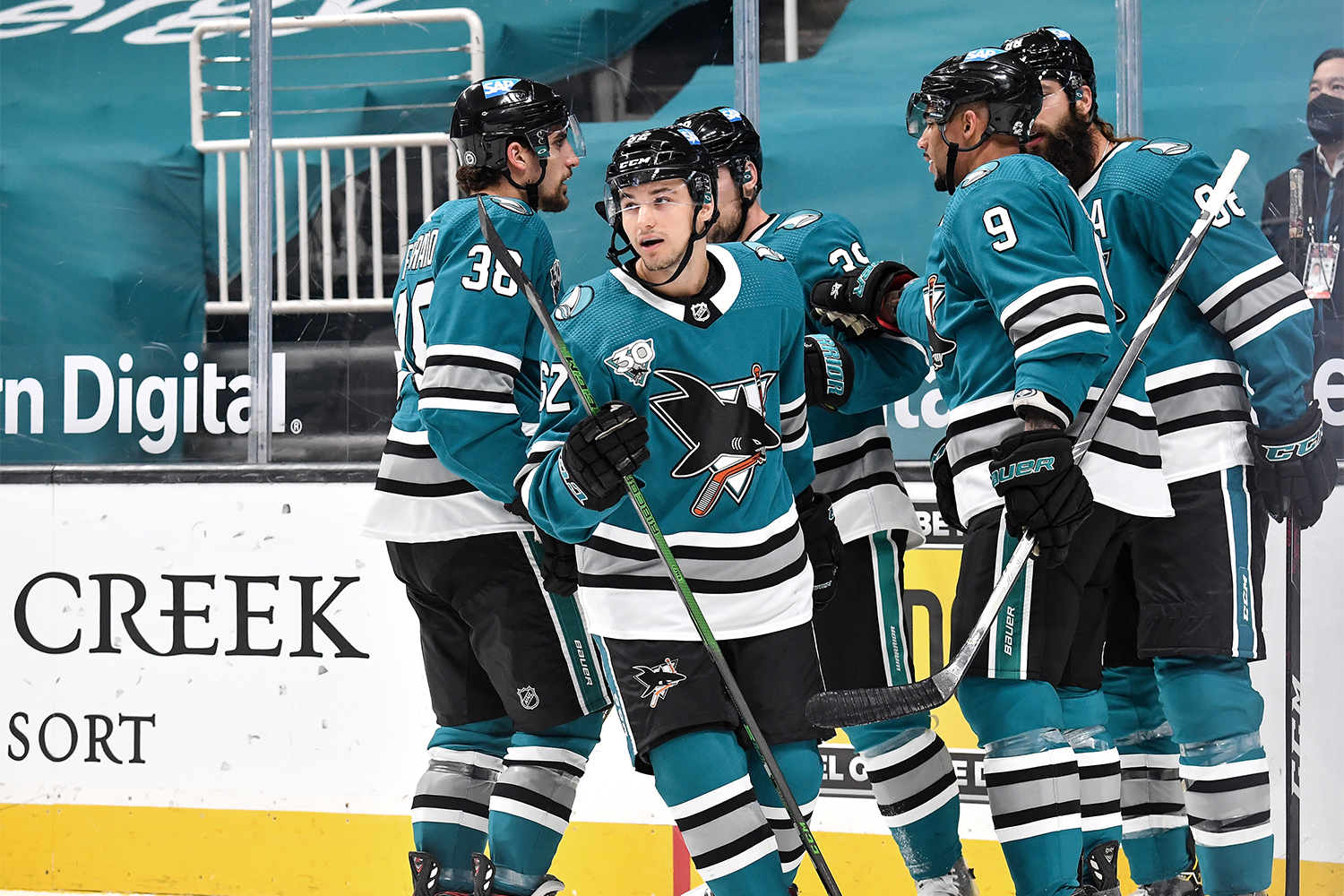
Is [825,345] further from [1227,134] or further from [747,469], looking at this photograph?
[1227,134]

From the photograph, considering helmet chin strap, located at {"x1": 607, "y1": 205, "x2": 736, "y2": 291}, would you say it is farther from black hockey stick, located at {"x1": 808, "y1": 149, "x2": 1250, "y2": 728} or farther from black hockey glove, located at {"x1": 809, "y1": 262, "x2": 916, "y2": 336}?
black hockey stick, located at {"x1": 808, "y1": 149, "x2": 1250, "y2": 728}

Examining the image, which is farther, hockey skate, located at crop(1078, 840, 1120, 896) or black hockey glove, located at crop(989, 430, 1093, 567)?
hockey skate, located at crop(1078, 840, 1120, 896)

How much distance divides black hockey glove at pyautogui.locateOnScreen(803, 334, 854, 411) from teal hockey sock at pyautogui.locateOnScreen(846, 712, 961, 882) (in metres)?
0.56

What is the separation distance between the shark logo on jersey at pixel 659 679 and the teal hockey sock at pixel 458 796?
0.58 metres

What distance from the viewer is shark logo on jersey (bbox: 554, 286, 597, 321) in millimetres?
1885

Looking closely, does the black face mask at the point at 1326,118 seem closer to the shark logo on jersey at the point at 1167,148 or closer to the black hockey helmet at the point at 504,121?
the shark logo on jersey at the point at 1167,148

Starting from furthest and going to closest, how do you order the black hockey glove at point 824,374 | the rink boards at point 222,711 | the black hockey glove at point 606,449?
1. the rink boards at point 222,711
2. the black hockey glove at point 824,374
3. the black hockey glove at point 606,449

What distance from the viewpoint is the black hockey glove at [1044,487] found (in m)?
1.86

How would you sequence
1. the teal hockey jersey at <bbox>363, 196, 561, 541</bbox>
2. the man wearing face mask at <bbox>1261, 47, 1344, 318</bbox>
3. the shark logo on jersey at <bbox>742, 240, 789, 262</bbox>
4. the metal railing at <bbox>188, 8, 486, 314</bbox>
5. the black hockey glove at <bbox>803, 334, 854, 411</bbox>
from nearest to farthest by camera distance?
1. the shark logo on jersey at <bbox>742, 240, 789, 262</bbox>
2. the teal hockey jersey at <bbox>363, 196, 561, 541</bbox>
3. the black hockey glove at <bbox>803, 334, 854, 411</bbox>
4. the man wearing face mask at <bbox>1261, 47, 1344, 318</bbox>
5. the metal railing at <bbox>188, 8, 486, 314</bbox>

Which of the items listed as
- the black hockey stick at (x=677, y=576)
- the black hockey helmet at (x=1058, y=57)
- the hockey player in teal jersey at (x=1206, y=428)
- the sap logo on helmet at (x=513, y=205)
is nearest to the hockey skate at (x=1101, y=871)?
the hockey player in teal jersey at (x=1206, y=428)

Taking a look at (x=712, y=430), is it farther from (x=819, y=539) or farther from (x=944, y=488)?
(x=944, y=488)

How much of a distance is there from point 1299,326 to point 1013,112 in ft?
1.94

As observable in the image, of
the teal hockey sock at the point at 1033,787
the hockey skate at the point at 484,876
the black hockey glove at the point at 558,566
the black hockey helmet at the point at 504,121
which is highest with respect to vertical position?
the black hockey helmet at the point at 504,121

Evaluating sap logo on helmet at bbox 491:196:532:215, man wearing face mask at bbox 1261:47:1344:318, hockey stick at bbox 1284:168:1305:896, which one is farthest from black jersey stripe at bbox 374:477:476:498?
man wearing face mask at bbox 1261:47:1344:318
